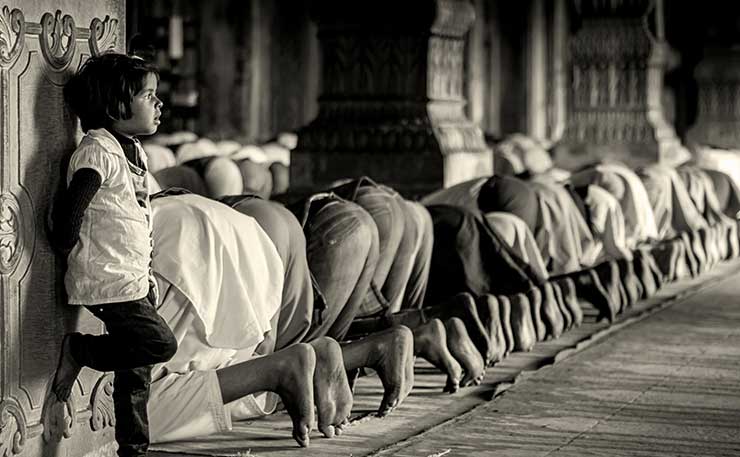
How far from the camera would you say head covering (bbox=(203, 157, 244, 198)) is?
28.6 ft

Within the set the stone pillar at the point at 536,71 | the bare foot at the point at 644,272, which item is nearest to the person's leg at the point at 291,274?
the bare foot at the point at 644,272

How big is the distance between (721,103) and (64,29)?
18139mm

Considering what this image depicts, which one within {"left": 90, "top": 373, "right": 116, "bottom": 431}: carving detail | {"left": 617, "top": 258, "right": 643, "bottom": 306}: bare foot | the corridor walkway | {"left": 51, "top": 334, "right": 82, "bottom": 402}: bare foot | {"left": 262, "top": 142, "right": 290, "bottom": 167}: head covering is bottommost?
the corridor walkway

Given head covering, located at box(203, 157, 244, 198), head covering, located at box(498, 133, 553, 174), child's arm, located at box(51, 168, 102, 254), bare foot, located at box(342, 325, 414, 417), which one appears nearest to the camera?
child's arm, located at box(51, 168, 102, 254)

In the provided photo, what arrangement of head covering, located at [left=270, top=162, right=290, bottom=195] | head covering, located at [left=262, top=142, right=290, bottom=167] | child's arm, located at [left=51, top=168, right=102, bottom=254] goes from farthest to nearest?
head covering, located at [left=262, top=142, right=290, bottom=167], head covering, located at [left=270, top=162, right=290, bottom=195], child's arm, located at [left=51, top=168, right=102, bottom=254]

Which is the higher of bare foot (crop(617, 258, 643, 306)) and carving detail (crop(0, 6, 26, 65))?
carving detail (crop(0, 6, 26, 65))

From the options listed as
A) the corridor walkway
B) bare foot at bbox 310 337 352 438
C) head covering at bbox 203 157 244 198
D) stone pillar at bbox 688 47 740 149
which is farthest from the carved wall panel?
stone pillar at bbox 688 47 740 149

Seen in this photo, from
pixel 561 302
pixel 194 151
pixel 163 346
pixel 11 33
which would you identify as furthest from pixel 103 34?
pixel 194 151

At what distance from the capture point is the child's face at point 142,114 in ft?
14.6

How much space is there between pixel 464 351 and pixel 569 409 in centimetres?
54

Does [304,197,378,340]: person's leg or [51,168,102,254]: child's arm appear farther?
[304,197,378,340]: person's leg

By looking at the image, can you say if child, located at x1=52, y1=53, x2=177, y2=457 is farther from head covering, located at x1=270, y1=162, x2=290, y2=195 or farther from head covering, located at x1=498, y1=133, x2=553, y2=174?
head covering, located at x1=498, y1=133, x2=553, y2=174

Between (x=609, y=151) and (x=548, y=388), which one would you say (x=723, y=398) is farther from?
(x=609, y=151)

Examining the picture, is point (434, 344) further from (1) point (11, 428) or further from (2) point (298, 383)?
(1) point (11, 428)
